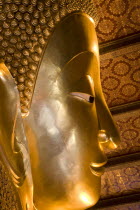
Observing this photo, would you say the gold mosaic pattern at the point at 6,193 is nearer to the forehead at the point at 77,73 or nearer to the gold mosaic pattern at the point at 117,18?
the forehead at the point at 77,73

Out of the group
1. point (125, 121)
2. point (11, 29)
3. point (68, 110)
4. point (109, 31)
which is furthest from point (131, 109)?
point (11, 29)

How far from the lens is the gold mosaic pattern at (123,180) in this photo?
2959 mm

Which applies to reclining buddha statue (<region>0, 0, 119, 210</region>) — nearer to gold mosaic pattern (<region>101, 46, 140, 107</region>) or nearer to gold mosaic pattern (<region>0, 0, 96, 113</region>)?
gold mosaic pattern (<region>0, 0, 96, 113</region>)

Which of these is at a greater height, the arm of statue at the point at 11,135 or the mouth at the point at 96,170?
the arm of statue at the point at 11,135

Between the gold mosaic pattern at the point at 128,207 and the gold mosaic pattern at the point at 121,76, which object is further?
the gold mosaic pattern at the point at 128,207

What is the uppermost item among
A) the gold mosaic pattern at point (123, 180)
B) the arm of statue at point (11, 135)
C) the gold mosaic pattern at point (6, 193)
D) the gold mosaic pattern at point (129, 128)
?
the arm of statue at point (11, 135)

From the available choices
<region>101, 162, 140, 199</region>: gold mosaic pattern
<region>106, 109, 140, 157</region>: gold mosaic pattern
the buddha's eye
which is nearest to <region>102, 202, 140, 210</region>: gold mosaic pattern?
<region>101, 162, 140, 199</region>: gold mosaic pattern

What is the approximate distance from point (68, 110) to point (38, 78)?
0.18 meters

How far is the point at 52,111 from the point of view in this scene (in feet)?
3.99

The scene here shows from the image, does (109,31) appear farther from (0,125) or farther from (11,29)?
(0,125)

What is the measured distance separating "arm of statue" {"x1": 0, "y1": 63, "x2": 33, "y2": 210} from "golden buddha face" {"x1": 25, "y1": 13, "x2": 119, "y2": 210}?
11 centimetres

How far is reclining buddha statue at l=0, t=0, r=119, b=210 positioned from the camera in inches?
46.9

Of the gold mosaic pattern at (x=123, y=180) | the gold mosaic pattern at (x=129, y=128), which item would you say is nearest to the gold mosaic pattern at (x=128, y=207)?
the gold mosaic pattern at (x=123, y=180)

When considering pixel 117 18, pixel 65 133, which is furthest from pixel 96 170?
pixel 117 18
